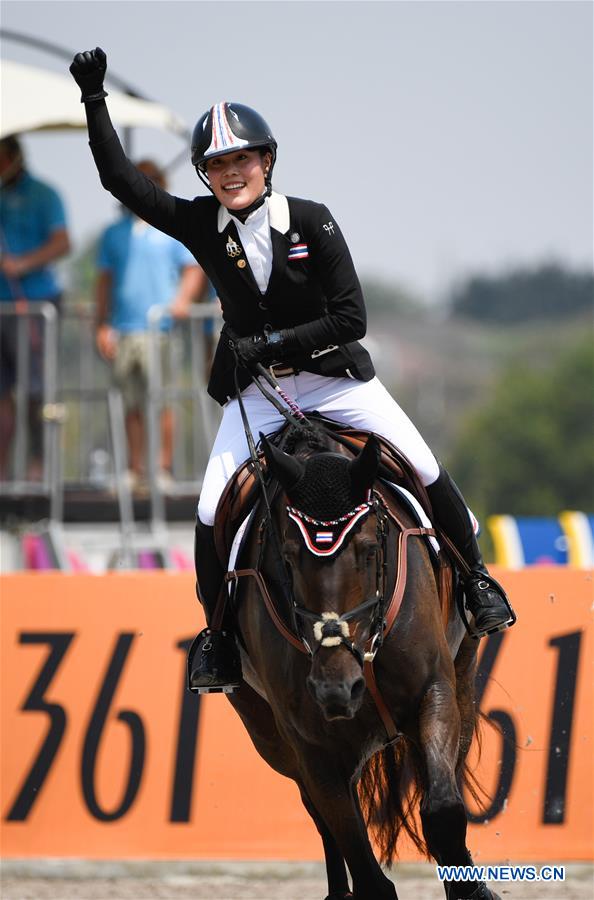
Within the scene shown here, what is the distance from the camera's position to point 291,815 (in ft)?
28.9

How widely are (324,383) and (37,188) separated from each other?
6.63 m

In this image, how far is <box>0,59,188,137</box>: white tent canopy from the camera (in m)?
12.0

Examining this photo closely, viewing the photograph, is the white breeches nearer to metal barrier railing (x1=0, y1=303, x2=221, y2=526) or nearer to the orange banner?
the orange banner

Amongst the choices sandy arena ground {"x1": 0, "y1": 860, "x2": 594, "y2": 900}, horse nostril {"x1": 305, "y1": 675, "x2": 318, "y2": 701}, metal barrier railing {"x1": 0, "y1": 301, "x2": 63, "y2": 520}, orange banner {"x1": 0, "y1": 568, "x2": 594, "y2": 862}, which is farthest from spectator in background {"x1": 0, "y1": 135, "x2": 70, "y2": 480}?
horse nostril {"x1": 305, "y1": 675, "x2": 318, "y2": 701}

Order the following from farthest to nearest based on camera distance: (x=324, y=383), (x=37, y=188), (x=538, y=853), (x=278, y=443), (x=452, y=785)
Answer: (x=37, y=188), (x=538, y=853), (x=324, y=383), (x=278, y=443), (x=452, y=785)

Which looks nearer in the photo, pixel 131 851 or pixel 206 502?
pixel 206 502

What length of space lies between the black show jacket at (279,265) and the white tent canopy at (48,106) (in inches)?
221

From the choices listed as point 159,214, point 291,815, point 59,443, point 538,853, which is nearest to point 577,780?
point 538,853

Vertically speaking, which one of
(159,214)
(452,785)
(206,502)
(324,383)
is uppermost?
(159,214)

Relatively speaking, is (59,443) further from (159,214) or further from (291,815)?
(159,214)

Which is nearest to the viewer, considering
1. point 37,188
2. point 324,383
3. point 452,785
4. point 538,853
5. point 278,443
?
point 452,785

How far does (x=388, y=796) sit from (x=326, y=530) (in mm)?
1918

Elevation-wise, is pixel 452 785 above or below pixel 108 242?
below

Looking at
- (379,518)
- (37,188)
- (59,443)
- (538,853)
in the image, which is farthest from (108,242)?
(379,518)
